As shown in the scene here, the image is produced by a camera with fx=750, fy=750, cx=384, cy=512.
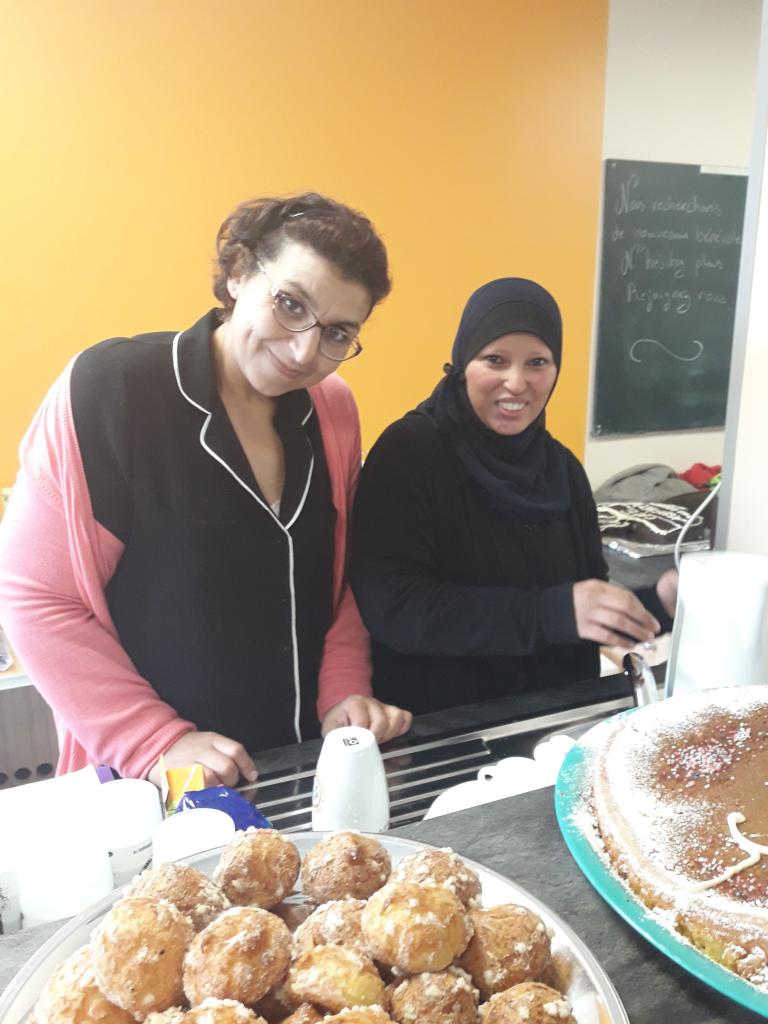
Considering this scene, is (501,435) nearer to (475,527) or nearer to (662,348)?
(475,527)

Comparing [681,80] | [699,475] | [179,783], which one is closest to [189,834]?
[179,783]

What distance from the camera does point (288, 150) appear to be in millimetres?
2494

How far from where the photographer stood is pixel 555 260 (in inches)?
119

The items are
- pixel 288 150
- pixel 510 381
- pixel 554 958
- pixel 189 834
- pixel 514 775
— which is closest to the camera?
pixel 554 958

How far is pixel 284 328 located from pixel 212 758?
61cm

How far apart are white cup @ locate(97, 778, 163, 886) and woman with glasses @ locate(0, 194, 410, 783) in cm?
16

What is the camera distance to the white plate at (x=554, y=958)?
0.43 m

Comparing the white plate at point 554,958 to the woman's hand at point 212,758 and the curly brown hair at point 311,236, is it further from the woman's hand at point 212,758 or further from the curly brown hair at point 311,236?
the curly brown hair at point 311,236

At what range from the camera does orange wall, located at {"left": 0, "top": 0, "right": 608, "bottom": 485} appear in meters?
2.22

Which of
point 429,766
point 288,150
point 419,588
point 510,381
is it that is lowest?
point 429,766

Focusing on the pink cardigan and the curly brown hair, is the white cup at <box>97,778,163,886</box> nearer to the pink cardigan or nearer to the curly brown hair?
the pink cardigan

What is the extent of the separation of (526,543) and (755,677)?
0.54 m

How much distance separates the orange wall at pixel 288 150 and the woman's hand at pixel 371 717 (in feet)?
5.48

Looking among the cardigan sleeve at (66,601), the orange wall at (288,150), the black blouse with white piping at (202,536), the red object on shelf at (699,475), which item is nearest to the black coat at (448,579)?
the black blouse with white piping at (202,536)
